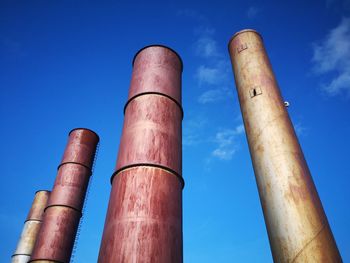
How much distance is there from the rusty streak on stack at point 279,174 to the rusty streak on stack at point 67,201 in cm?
638

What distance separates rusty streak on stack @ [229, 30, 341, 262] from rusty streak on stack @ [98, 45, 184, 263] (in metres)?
1.73

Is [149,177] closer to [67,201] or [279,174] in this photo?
[279,174]

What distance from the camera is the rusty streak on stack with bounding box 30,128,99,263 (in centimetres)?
860

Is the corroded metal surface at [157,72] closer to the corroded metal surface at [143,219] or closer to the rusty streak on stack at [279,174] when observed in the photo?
the corroded metal surface at [143,219]

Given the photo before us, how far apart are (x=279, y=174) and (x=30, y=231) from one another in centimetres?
1279

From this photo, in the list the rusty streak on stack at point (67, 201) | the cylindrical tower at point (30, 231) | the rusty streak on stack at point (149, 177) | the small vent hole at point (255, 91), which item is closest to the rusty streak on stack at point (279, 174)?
the small vent hole at point (255, 91)

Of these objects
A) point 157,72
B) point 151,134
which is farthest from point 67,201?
point 151,134

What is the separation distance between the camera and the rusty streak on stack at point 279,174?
422 cm

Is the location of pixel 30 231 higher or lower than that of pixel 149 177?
higher

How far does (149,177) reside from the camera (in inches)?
151

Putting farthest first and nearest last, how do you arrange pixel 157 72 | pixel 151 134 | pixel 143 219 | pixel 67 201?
1. pixel 67 201
2. pixel 157 72
3. pixel 151 134
4. pixel 143 219

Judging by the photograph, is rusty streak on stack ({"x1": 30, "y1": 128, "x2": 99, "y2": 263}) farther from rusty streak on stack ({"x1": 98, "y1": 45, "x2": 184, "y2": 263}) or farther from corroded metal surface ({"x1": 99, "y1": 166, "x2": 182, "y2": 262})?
corroded metal surface ({"x1": 99, "y1": 166, "x2": 182, "y2": 262})

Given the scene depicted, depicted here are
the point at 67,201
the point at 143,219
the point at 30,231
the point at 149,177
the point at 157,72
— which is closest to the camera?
the point at 143,219

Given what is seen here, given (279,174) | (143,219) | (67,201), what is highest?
(67,201)
